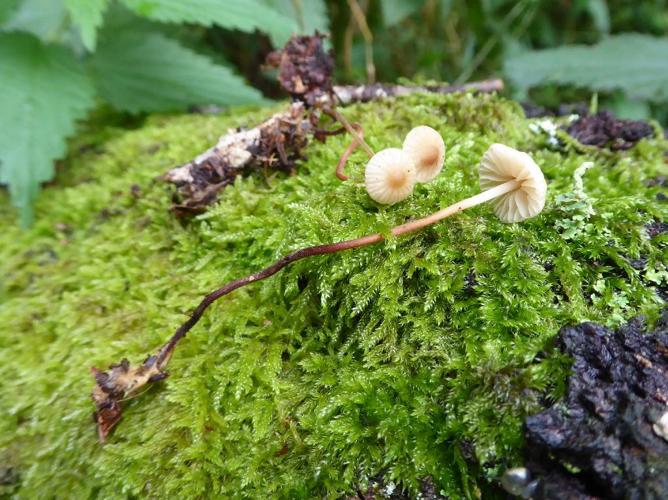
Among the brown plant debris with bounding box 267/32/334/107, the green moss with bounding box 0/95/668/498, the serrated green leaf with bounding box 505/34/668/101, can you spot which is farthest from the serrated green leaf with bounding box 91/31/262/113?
the serrated green leaf with bounding box 505/34/668/101

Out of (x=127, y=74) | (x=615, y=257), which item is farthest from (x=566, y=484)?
(x=127, y=74)

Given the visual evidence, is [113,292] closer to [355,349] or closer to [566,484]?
[355,349]

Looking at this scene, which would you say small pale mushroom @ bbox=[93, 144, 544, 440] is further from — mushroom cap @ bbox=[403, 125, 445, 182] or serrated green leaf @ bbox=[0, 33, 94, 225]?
serrated green leaf @ bbox=[0, 33, 94, 225]

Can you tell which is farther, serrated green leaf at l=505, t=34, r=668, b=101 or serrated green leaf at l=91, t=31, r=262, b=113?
serrated green leaf at l=505, t=34, r=668, b=101

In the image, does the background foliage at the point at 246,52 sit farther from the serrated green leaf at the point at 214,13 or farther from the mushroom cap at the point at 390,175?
the mushroom cap at the point at 390,175

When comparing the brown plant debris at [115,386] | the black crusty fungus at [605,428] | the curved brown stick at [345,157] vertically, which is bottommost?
the brown plant debris at [115,386]

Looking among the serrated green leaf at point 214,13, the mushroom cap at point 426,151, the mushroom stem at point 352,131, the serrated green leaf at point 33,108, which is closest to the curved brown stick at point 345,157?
the mushroom stem at point 352,131
